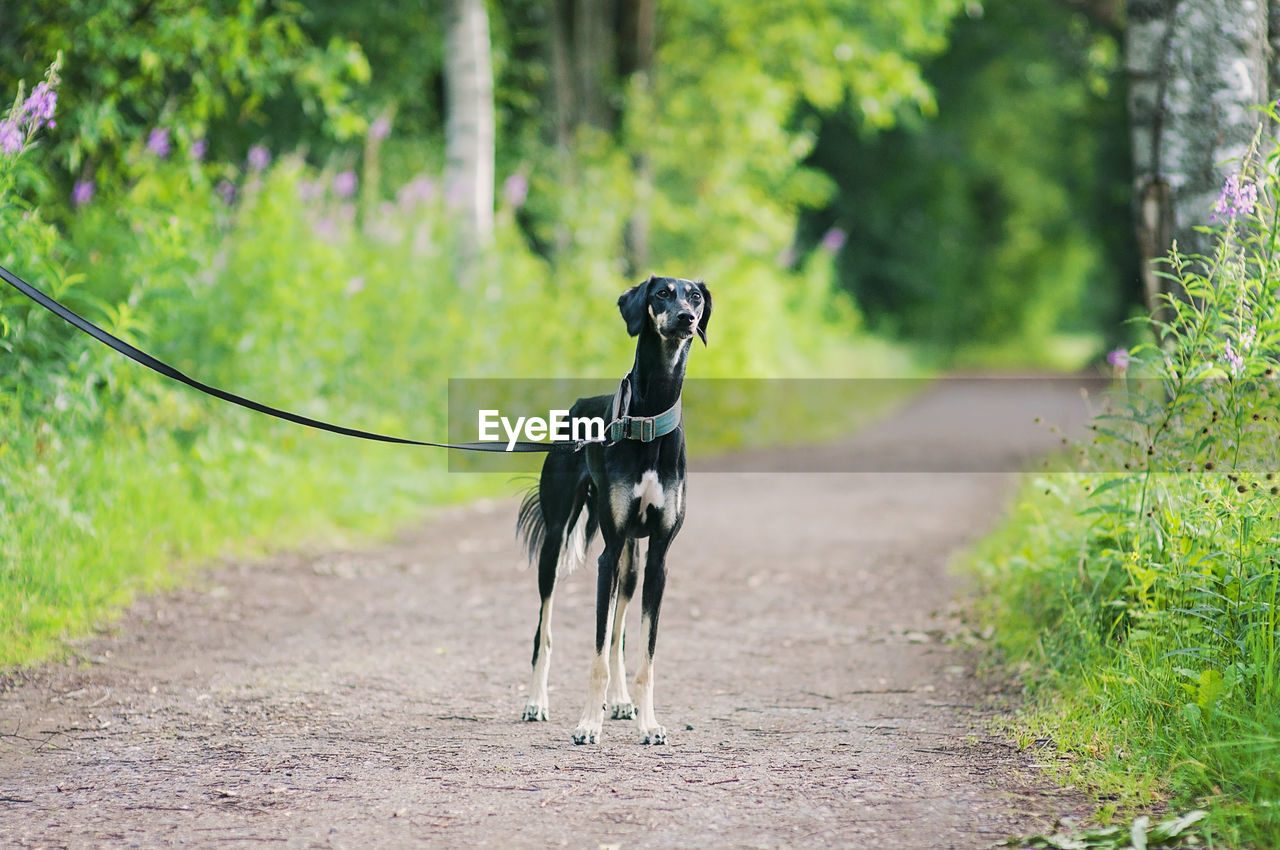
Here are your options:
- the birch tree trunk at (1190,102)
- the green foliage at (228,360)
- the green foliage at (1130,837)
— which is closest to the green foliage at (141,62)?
the green foliage at (228,360)

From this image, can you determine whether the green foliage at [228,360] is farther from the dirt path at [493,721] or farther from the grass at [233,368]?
the dirt path at [493,721]

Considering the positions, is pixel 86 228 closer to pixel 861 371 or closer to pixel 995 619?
pixel 995 619

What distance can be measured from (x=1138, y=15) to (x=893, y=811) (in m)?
4.50

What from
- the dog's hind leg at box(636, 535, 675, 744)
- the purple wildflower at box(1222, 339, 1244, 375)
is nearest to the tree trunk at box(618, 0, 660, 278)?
the dog's hind leg at box(636, 535, 675, 744)

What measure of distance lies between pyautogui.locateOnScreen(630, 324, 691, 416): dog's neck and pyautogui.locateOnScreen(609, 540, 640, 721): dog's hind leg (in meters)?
0.53

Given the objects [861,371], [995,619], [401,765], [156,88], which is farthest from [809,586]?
[861,371]

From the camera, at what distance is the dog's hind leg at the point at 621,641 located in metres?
4.77

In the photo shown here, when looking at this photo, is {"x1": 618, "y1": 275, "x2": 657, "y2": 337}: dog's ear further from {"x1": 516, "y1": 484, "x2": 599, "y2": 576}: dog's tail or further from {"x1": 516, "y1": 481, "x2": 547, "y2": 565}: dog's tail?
{"x1": 516, "y1": 481, "x2": 547, "y2": 565}: dog's tail

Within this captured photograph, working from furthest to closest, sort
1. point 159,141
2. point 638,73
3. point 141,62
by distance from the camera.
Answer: point 638,73, point 141,62, point 159,141

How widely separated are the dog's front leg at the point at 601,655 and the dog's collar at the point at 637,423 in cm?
39

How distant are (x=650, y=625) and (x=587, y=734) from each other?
1.57ft

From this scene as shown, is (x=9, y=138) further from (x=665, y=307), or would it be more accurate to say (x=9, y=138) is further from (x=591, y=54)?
(x=591, y=54)

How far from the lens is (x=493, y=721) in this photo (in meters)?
5.03

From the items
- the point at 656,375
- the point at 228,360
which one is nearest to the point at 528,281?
the point at 228,360
